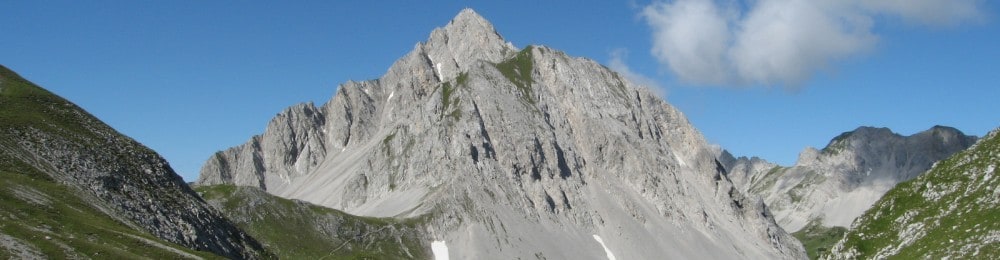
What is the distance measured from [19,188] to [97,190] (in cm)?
1268

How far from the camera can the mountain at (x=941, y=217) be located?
236 feet

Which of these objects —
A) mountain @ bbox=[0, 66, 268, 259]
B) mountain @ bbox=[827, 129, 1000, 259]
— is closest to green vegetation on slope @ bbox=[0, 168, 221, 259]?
mountain @ bbox=[0, 66, 268, 259]

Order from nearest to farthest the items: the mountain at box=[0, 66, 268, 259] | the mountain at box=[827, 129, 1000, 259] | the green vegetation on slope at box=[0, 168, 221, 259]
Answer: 1. the green vegetation on slope at box=[0, 168, 221, 259]
2. the mountain at box=[827, 129, 1000, 259]
3. the mountain at box=[0, 66, 268, 259]

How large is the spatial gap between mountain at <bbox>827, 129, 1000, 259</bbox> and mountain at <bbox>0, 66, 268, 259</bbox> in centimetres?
6441

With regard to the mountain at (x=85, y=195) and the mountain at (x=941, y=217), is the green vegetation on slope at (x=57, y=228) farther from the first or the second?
the mountain at (x=941, y=217)

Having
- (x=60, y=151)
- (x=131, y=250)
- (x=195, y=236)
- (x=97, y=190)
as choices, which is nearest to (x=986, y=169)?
(x=131, y=250)

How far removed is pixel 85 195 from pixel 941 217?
83.8m

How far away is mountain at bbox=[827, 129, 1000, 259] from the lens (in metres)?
72.1

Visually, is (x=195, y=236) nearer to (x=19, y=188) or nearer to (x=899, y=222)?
(x=19, y=188)

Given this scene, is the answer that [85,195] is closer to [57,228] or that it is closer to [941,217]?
[57,228]

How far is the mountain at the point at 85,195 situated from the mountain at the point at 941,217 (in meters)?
64.4

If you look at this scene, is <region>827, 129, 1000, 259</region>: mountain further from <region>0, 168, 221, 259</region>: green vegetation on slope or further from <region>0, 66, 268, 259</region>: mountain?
<region>0, 66, 268, 259</region>: mountain

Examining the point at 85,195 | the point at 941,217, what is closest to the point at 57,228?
the point at 85,195

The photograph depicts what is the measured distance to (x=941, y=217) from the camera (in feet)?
257
